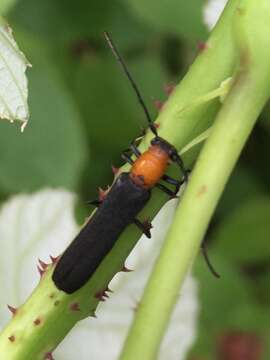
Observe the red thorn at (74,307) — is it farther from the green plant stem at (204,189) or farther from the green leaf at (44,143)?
the green leaf at (44,143)

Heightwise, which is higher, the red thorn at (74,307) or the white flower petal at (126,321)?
the red thorn at (74,307)

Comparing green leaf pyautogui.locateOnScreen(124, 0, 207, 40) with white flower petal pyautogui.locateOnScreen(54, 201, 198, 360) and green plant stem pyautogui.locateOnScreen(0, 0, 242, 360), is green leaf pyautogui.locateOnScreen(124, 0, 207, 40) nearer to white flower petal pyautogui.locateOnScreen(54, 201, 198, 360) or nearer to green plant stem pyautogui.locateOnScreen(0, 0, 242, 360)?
white flower petal pyautogui.locateOnScreen(54, 201, 198, 360)

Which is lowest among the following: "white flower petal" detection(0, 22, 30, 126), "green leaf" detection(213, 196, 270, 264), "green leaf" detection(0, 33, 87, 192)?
"green leaf" detection(213, 196, 270, 264)

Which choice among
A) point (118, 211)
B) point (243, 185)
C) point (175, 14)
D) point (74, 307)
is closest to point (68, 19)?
point (175, 14)

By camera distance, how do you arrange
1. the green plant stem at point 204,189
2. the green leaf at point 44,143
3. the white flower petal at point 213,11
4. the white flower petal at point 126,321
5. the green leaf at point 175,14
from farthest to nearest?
the green leaf at point 175,14 → the green leaf at point 44,143 → the white flower petal at point 213,11 → the white flower petal at point 126,321 → the green plant stem at point 204,189

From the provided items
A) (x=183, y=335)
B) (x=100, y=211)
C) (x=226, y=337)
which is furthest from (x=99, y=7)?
(x=100, y=211)

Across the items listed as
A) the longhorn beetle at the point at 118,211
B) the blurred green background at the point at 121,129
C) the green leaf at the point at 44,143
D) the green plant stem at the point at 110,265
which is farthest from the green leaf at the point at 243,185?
the green plant stem at the point at 110,265

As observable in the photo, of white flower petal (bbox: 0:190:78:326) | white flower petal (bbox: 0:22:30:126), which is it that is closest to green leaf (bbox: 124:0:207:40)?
white flower petal (bbox: 0:190:78:326)
